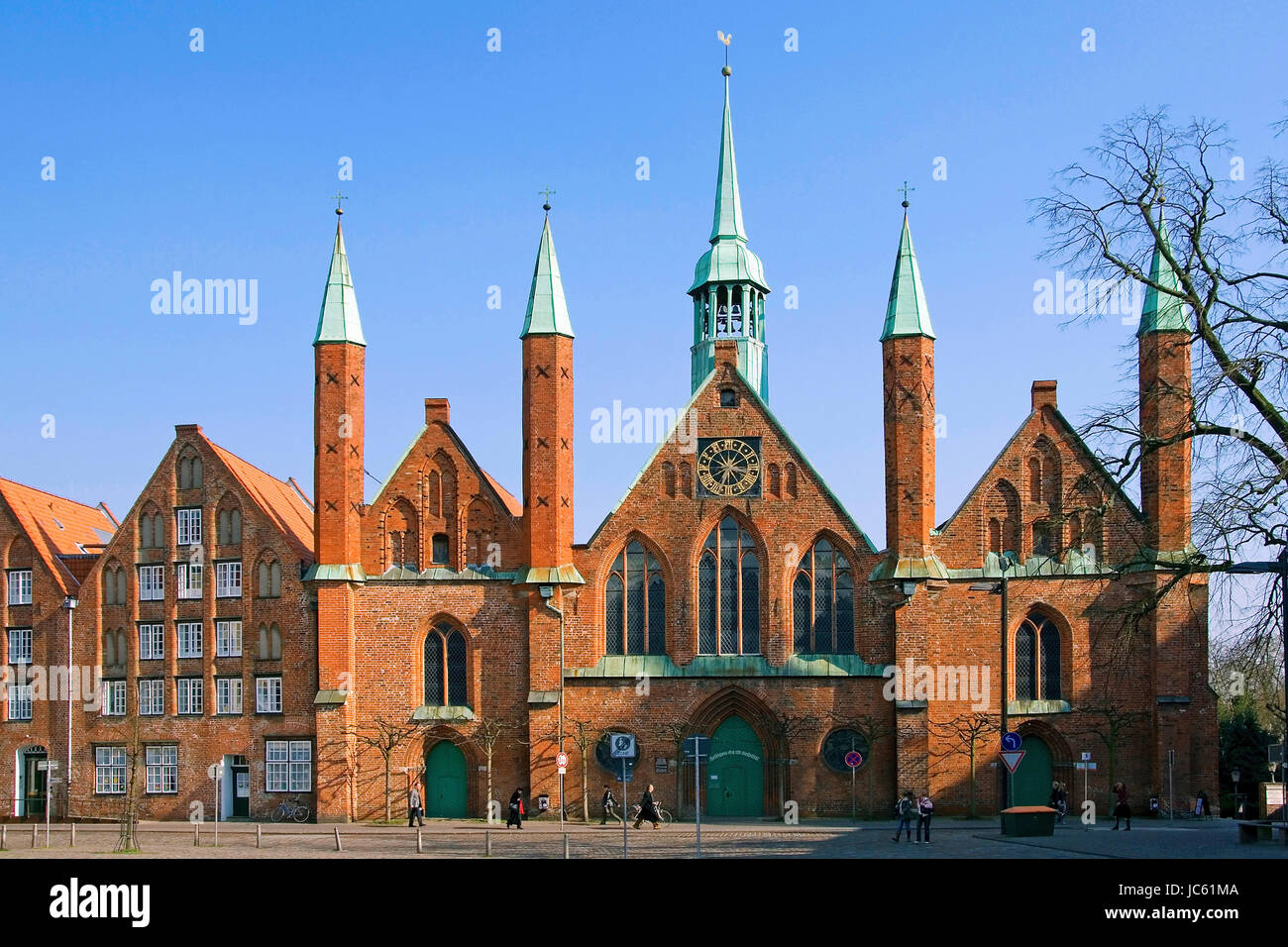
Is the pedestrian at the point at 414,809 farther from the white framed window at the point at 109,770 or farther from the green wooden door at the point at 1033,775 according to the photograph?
the green wooden door at the point at 1033,775

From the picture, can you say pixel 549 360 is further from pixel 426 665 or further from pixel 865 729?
pixel 865 729

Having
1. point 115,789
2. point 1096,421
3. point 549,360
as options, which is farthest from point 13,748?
point 1096,421

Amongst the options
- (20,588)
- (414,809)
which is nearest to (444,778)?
(414,809)

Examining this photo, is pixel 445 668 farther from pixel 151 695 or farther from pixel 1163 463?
pixel 1163 463

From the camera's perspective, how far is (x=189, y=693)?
4803cm

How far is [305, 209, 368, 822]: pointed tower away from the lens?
149 feet

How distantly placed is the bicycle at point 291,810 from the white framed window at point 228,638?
522cm

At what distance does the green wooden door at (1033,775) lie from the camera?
4525cm

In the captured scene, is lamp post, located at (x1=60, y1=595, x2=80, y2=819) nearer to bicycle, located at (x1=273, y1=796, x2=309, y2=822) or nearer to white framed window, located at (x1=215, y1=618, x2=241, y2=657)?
white framed window, located at (x1=215, y1=618, x2=241, y2=657)

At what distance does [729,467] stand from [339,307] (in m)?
13.9

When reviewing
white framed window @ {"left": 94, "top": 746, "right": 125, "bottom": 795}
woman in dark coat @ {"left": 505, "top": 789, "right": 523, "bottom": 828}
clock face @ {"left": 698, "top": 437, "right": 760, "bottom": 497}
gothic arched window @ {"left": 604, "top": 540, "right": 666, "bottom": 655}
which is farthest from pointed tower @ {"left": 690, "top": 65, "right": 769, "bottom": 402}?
white framed window @ {"left": 94, "top": 746, "right": 125, "bottom": 795}

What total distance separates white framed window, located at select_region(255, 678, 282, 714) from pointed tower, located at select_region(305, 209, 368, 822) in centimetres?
219

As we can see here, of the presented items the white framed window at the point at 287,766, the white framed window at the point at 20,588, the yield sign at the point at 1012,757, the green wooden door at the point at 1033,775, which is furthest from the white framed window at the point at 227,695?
the yield sign at the point at 1012,757

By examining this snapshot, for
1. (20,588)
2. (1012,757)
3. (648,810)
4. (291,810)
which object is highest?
(20,588)
